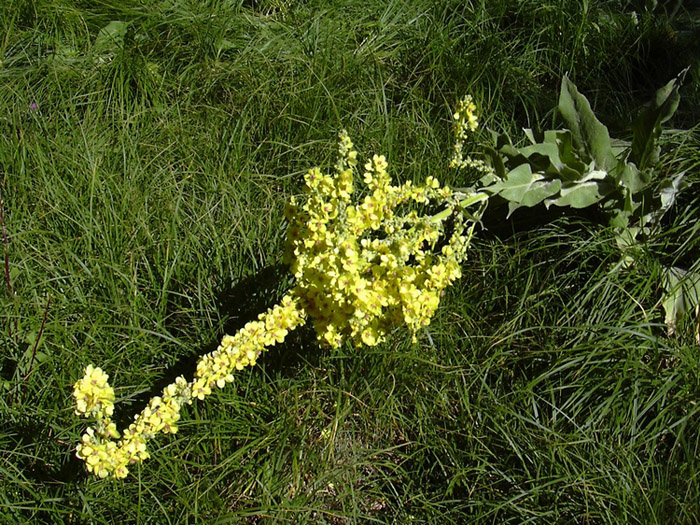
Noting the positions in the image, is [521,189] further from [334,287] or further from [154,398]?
[154,398]

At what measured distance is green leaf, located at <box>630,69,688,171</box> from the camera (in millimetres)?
2197

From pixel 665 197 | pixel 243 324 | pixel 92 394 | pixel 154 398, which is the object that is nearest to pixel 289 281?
pixel 243 324

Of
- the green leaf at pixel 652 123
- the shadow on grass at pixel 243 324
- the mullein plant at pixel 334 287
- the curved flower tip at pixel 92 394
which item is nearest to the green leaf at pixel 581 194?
the green leaf at pixel 652 123

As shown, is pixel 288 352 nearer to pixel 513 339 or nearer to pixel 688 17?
pixel 513 339

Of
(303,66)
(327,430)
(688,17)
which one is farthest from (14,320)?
(688,17)

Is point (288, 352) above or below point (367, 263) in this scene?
below

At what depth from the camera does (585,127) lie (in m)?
2.24

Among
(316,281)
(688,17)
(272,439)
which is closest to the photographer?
(316,281)

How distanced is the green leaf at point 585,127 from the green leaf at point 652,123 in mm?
94

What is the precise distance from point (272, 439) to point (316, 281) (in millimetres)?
498

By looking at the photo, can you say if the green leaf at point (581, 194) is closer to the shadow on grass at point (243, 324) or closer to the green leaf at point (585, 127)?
the green leaf at point (585, 127)

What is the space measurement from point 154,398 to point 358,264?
1.79ft

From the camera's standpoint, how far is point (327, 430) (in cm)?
200

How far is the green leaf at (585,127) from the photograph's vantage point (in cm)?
222
